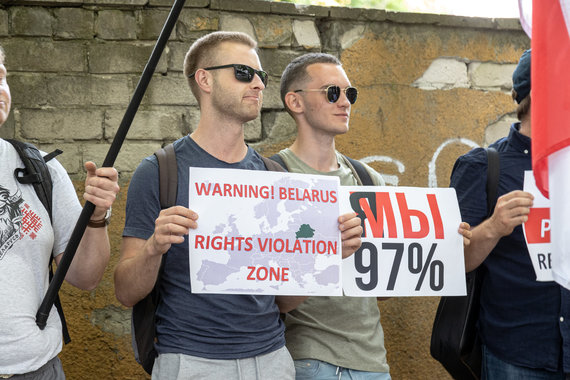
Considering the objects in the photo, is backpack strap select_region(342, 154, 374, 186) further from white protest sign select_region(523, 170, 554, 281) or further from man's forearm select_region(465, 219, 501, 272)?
white protest sign select_region(523, 170, 554, 281)

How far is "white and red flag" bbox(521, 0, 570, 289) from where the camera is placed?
1892mm

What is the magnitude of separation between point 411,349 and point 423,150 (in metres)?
1.19

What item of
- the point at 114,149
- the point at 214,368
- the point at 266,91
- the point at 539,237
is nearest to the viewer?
the point at 114,149

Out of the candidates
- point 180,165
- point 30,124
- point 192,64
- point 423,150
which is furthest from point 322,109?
point 30,124

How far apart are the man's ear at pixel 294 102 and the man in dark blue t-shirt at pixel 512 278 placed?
2.61ft

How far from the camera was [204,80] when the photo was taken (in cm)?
284

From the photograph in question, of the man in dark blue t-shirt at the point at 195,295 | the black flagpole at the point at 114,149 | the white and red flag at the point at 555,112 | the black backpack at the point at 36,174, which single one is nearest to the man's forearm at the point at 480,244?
the man in dark blue t-shirt at the point at 195,295

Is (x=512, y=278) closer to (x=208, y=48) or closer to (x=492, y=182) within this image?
(x=492, y=182)

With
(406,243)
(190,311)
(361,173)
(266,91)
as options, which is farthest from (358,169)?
(190,311)

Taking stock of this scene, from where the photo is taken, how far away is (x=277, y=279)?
244 centimetres

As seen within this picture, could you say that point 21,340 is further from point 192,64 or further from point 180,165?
point 192,64

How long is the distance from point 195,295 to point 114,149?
0.63m

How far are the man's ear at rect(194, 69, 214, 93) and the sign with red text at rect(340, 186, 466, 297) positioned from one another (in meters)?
0.70

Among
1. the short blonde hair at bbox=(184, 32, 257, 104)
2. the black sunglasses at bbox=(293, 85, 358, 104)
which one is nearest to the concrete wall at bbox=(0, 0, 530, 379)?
the black sunglasses at bbox=(293, 85, 358, 104)
